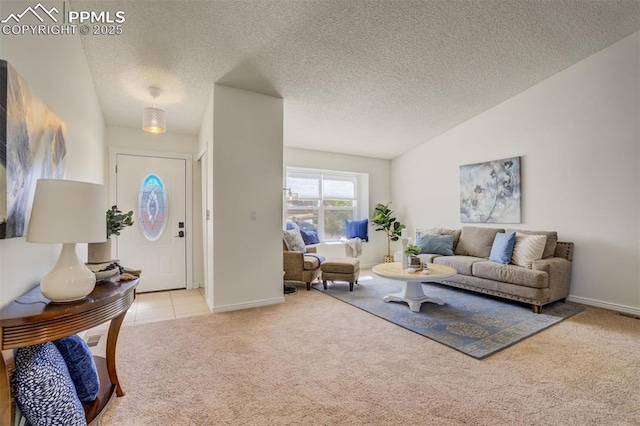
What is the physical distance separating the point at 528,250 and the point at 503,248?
27 centimetres

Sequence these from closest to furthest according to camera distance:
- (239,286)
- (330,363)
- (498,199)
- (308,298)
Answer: (330,363), (239,286), (308,298), (498,199)

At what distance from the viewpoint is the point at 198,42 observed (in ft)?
8.86

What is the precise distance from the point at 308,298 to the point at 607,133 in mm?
4104

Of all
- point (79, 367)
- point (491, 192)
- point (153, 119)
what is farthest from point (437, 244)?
point (79, 367)

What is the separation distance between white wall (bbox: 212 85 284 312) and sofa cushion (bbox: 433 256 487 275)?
7.79 ft

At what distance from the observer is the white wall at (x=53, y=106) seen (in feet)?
4.63

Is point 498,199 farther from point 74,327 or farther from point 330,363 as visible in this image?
point 74,327

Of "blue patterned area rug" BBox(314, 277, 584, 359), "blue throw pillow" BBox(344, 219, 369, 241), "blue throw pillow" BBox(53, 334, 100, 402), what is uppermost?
"blue throw pillow" BBox(344, 219, 369, 241)

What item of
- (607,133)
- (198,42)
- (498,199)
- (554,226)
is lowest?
(554,226)

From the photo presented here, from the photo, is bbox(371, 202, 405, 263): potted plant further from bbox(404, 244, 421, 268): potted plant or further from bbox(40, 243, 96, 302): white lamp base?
bbox(40, 243, 96, 302): white lamp base

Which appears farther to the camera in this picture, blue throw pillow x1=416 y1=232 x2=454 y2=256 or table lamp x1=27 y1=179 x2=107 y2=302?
blue throw pillow x1=416 y1=232 x2=454 y2=256

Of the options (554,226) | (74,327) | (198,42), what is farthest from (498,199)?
(74,327)

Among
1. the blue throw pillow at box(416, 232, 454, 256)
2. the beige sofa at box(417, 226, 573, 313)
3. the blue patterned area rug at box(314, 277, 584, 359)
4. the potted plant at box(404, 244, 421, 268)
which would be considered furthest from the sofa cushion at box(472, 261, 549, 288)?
the potted plant at box(404, 244, 421, 268)

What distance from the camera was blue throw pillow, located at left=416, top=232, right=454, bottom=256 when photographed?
4688mm
